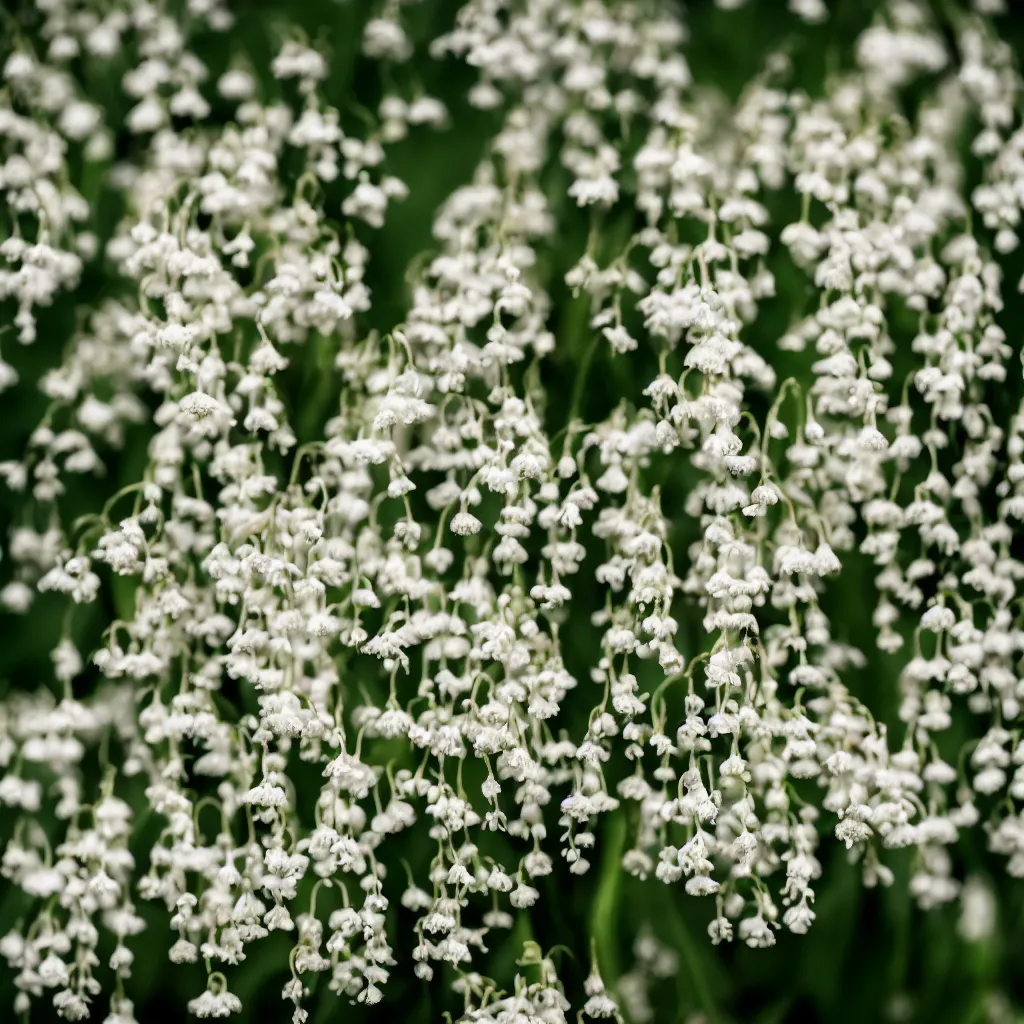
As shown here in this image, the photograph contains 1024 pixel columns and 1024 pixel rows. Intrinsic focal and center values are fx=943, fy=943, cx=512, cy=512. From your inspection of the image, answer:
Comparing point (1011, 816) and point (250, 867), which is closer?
point (250, 867)

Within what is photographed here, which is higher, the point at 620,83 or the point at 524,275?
the point at 620,83

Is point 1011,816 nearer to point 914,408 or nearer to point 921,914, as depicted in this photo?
point 921,914

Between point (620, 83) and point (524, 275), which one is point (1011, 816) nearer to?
point (524, 275)

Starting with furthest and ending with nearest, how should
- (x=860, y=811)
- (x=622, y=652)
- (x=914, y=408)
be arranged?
1. (x=914, y=408)
2. (x=622, y=652)
3. (x=860, y=811)

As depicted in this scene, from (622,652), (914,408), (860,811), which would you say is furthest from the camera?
(914,408)

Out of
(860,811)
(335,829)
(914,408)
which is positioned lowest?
(335,829)

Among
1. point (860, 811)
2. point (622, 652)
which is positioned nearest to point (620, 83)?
point (622, 652)
